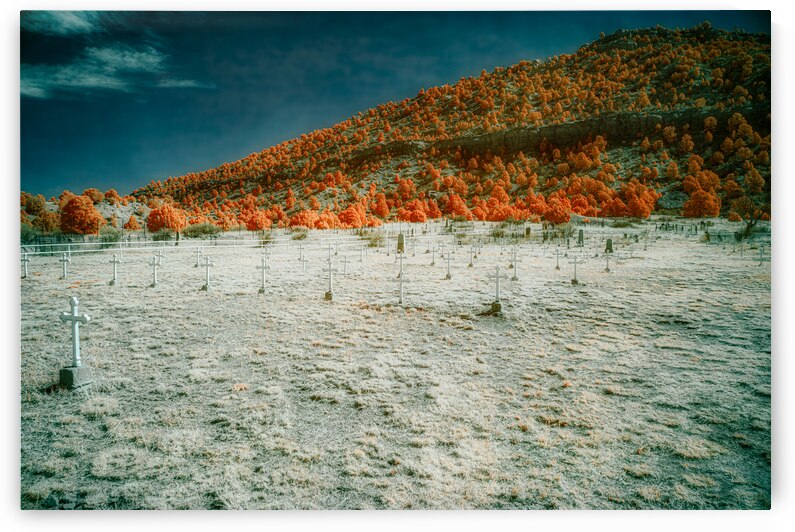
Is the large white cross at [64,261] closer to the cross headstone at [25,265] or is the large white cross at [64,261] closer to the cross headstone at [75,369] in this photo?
the cross headstone at [25,265]

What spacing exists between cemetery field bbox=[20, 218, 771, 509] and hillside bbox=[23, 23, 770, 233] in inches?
54.3

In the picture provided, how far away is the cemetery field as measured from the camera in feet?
11.4

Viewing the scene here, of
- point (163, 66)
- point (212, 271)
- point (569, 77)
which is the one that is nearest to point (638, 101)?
point (569, 77)

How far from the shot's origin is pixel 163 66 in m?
5.69

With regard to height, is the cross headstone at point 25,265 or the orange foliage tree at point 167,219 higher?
the orange foliage tree at point 167,219

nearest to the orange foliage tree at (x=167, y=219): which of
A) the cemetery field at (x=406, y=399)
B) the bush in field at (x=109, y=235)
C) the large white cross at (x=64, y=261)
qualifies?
the bush in field at (x=109, y=235)

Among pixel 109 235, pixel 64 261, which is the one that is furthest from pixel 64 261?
pixel 109 235

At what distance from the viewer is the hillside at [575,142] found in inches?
232

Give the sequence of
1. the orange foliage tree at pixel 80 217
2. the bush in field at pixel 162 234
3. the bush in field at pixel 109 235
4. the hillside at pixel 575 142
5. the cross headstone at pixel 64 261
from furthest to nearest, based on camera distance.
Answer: the bush in field at pixel 162 234 → the bush in field at pixel 109 235 → the cross headstone at pixel 64 261 → the hillside at pixel 575 142 → the orange foliage tree at pixel 80 217

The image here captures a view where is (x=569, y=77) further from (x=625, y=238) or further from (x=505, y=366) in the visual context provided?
(x=505, y=366)

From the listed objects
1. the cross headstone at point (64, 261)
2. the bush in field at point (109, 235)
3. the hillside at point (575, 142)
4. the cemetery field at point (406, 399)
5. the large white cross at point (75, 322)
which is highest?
the hillside at point (575, 142)

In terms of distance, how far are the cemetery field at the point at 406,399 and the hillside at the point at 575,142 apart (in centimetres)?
138

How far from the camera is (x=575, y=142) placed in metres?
13.3

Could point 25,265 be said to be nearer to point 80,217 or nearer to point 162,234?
point 80,217
